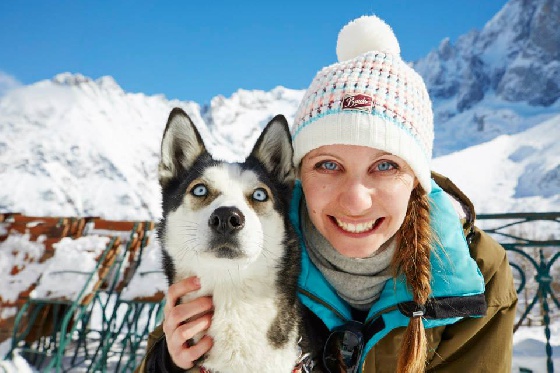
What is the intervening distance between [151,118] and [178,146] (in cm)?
13717

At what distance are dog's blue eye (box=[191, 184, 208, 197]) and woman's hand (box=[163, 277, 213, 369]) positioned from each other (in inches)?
13.7

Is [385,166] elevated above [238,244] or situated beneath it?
elevated above

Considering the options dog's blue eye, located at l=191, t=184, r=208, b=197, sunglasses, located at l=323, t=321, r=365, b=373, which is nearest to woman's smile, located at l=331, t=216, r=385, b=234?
sunglasses, located at l=323, t=321, r=365, b=373

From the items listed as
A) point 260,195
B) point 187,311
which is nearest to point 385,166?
point 260,195

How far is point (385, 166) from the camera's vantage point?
67.9 inches

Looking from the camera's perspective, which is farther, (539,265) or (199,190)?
(539,265)

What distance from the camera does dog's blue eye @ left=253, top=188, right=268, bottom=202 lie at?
71.6 inches

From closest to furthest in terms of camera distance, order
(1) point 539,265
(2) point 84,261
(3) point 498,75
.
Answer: (1) point 539,265, (2) point 84,261, (3) point 498,75

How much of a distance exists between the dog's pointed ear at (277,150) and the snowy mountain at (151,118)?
70.5 metres

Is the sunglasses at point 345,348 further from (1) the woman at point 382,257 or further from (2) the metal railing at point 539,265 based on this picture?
(2) the metal railing at point 539,265

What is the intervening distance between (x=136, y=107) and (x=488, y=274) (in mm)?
145757

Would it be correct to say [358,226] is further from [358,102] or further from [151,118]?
[151,118]

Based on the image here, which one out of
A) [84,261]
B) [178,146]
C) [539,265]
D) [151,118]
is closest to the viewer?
[178,146]

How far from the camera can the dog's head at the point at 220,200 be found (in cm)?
159
